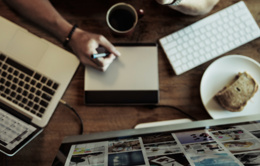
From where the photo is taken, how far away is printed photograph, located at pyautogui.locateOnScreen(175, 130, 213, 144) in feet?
1.55

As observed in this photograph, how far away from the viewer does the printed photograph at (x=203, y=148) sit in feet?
1.39

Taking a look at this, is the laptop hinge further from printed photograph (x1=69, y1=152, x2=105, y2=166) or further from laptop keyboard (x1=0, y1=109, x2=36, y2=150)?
printed photograph (x1=69, y1=152, x2=105, y2=166)

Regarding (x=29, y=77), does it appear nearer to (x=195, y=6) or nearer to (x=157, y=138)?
(x=157, y=138)

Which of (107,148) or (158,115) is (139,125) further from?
(107,148)

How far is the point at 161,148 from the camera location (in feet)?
1.49

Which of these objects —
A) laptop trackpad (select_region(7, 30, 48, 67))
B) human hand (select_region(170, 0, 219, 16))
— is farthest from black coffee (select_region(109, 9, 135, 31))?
laptop trackpad (select_region(7, 30, 48, 67))

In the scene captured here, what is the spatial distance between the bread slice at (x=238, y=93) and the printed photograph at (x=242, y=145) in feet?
0.80

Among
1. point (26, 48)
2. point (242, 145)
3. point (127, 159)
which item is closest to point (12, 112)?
point (26, 48)

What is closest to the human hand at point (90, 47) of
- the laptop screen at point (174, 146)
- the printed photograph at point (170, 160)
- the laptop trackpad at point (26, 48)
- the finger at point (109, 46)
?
the finger at point (109, 46)

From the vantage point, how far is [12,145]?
0.67m

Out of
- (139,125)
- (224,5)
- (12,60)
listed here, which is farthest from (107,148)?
(224,5)

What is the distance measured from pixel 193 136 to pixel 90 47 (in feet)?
1.43

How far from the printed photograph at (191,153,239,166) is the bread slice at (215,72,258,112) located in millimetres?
309

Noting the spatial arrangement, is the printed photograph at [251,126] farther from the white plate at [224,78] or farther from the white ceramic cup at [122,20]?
the white ceramic cup at [122,20]
